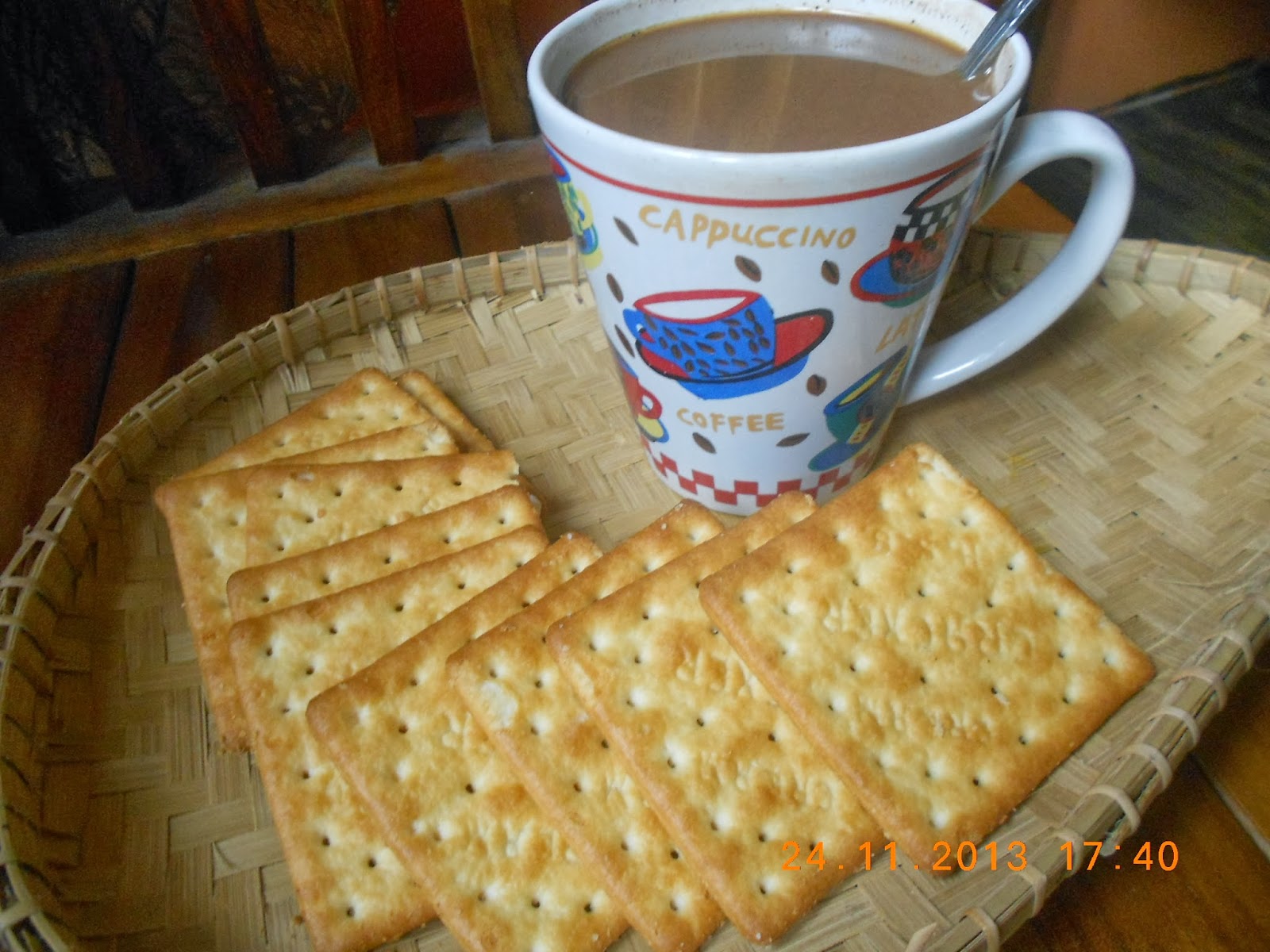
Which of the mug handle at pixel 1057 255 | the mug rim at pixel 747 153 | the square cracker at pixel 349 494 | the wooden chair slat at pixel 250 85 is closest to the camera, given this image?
the mug rim at pixel 747 153

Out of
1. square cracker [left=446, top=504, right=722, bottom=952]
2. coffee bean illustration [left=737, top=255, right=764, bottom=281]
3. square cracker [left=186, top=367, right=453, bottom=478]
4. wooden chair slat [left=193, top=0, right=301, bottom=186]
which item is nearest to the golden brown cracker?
square cracker [left=186, top=367, right=453, bottom=478]

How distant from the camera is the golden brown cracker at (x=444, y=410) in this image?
755mm

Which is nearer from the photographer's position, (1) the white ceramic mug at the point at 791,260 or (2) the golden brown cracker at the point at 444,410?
(1) the white ceramic mug at the point at 791,260

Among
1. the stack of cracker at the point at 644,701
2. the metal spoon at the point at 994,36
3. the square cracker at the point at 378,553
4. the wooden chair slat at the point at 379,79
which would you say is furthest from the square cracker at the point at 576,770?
the wooden chair slat at the point at 379,79

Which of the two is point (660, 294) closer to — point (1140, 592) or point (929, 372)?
point (929, 372)

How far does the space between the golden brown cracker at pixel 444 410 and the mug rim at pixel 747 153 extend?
0.96ft

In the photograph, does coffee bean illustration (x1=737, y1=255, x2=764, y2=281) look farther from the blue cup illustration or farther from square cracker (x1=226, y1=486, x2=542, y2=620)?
square cracker (x1=226, y1=486, x2=542, y2=620)

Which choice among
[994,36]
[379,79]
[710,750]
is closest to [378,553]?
[710,750]

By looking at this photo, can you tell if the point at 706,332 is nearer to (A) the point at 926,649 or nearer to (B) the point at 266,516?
(A) the point at 926,649

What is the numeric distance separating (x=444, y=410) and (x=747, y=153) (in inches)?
16.1

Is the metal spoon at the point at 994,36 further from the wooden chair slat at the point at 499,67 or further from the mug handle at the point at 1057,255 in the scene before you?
the wooden chair slat at the point at 499,67

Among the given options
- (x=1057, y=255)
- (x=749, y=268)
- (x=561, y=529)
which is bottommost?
(x=561, y=529)
